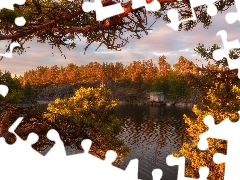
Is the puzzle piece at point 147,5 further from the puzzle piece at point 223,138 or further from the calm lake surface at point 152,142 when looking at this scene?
the calm lake surface at point 152,142

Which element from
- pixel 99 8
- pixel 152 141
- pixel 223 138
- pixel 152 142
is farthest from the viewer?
pixel 152 141

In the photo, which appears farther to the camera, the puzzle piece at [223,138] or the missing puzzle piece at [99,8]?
the missing puzzle piece at [99,8]

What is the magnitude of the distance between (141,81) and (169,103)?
140 ft

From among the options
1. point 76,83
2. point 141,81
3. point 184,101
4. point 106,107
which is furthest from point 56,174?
point 76,83

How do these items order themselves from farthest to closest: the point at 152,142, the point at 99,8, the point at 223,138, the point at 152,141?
the point at 152,141
the point at 152,142
the point at 223,138
the point at 99,8

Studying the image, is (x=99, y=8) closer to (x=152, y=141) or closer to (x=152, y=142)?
(x=152, y=142)

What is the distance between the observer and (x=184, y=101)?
488 ft
